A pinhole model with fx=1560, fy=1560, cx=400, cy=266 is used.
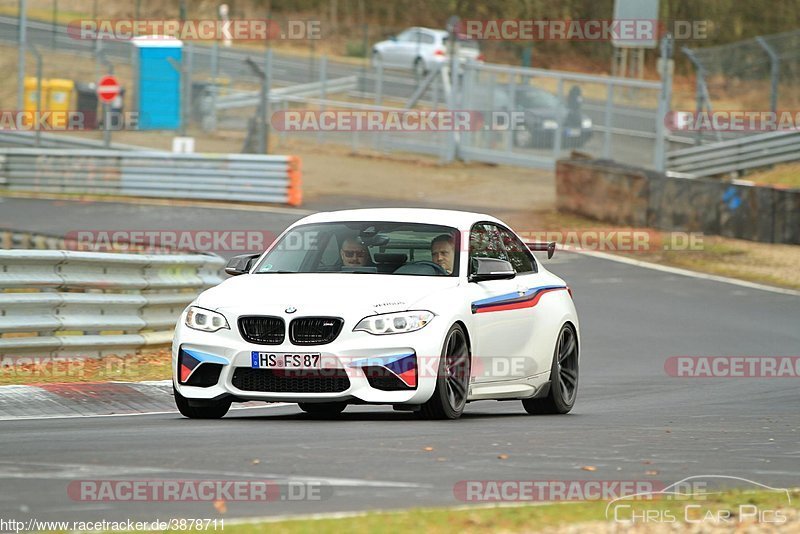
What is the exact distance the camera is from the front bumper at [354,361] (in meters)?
9.50

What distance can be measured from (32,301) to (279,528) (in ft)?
25.3

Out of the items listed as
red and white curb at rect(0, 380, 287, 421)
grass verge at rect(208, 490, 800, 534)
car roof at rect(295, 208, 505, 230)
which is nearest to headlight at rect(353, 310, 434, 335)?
car roof at rect(295, 208, 505, 230)

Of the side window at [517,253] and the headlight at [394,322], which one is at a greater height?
the side window at [517,253]

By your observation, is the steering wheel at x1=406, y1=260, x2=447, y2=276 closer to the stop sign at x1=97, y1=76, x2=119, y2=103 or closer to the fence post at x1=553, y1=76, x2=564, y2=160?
the stop sign at x1=97, y1=76, x2=119, y2=103

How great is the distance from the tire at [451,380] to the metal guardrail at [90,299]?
456 cm

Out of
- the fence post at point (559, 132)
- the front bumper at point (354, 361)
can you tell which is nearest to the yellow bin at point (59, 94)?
the fence post at point (559, 132)

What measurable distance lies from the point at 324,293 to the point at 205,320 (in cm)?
79

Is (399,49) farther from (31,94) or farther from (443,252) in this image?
(443,252)

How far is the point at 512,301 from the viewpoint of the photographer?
10.8 metres

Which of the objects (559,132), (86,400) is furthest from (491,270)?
(559,132)

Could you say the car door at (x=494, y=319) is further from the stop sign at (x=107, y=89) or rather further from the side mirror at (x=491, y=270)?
the stop sign at (x=107, y=89)

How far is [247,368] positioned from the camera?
9.62 meters

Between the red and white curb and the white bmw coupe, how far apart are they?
1.07 m

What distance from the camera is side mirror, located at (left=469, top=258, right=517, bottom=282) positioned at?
10.4 m
